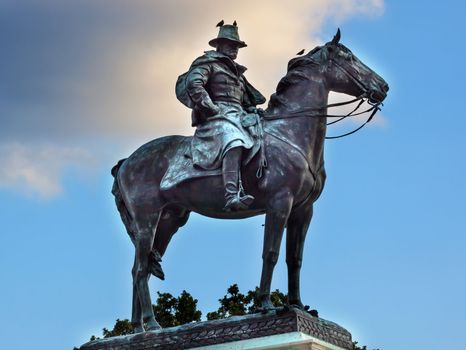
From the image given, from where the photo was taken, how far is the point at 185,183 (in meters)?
17.8

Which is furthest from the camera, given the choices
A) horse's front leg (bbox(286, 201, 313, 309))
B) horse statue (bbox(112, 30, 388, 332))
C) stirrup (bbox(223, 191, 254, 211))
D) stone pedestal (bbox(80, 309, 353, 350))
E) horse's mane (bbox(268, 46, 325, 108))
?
horse's mane (bbox(268, 46, 325, 108))

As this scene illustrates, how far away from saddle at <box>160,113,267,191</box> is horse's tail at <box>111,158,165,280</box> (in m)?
0.94

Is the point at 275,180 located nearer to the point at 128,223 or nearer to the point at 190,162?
the point at 190,162

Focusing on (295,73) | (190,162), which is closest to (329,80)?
(295,73)

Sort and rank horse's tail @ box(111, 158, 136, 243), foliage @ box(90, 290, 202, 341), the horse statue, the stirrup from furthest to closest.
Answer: foliage @ box(90, 290, 202, 341) < horse's tail @ box(111, 158, 136, 243) < the horse statue < the stirrup

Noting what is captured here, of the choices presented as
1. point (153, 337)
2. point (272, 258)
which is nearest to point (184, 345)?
point (153, 337)

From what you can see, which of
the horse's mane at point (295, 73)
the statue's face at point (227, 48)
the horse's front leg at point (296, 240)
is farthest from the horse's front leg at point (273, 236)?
the statue's face at point (227, 48)

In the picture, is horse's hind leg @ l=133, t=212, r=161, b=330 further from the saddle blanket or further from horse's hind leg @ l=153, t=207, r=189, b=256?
the saddle blanket

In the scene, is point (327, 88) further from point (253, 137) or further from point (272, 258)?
point (272, 258)

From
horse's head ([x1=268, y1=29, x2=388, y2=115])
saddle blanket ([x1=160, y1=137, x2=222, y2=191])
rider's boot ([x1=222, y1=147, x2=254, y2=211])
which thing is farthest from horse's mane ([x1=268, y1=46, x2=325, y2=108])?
saddle blanket ([x1=160, y1=137, x2=222, y2=191])

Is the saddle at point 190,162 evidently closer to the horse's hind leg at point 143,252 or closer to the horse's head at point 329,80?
the horse's head at point 329,80

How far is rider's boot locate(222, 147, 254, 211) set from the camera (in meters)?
17.1

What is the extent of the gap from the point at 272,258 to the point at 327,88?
255 centimetres

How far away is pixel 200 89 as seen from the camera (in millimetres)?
18016
